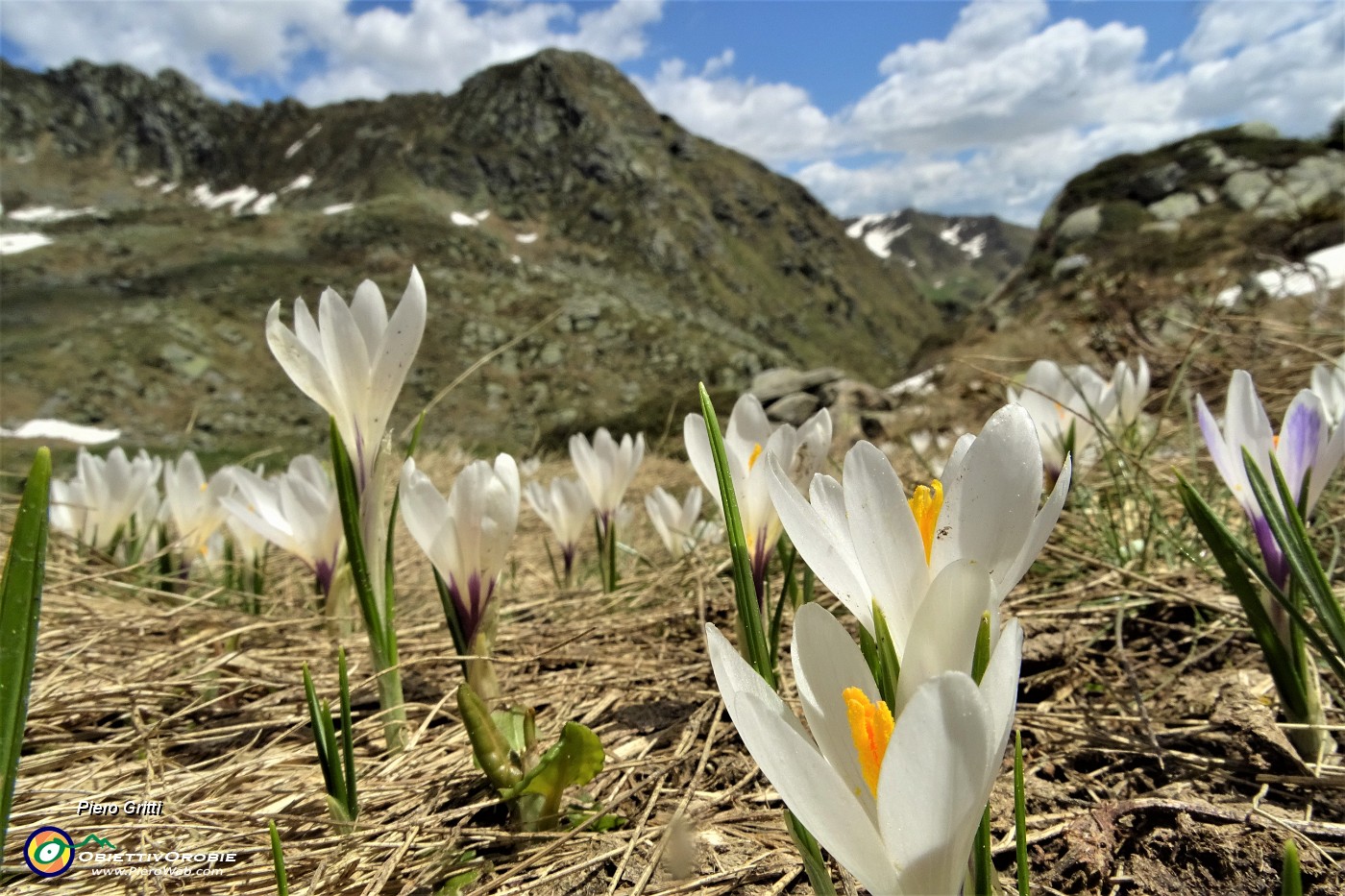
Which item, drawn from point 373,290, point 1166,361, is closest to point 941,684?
point 373,290

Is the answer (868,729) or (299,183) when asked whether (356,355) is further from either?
(299,183)

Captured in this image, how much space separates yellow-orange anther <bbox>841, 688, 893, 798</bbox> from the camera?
490mm

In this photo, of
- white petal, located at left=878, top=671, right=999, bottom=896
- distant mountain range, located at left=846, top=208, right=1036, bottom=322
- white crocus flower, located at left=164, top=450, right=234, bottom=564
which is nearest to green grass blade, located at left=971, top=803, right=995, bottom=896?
white petal, located at left=878, top=671, right=999, bottom=896

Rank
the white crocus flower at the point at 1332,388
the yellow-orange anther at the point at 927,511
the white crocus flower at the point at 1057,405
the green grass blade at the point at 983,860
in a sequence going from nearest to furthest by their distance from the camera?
1. the green grass blade at the point at 983,860
2. the yellow-orange anther at the point at 927,511
3. the white crocus flower at the point at 1332,388
4. the white crocus flower at the point at 1057,405

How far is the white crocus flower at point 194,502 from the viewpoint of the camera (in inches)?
75.0

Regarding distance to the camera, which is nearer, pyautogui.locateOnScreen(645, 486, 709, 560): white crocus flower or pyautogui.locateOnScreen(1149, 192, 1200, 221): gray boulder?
pyautogui.locateOnScreen(645, 486, 709, 560): white crocus flower

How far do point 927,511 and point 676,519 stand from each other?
151 centimetres

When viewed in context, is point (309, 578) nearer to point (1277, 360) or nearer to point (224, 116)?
point (1277, 360)

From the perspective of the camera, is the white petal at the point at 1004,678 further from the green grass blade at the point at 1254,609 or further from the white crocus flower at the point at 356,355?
the white crocus flower at the point at 356,355

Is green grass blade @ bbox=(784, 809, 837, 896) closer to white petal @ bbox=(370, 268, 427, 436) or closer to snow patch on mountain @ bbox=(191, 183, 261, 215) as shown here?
white petal @ bbox=(370, 268, 427, 436)

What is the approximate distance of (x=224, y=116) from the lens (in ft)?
197

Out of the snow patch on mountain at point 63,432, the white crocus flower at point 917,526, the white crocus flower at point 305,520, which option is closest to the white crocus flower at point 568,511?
the white crocus flower at point 305,520

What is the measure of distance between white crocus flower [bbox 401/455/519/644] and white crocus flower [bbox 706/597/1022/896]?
589 millimetres

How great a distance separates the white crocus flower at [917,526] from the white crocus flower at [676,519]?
1379 mm
